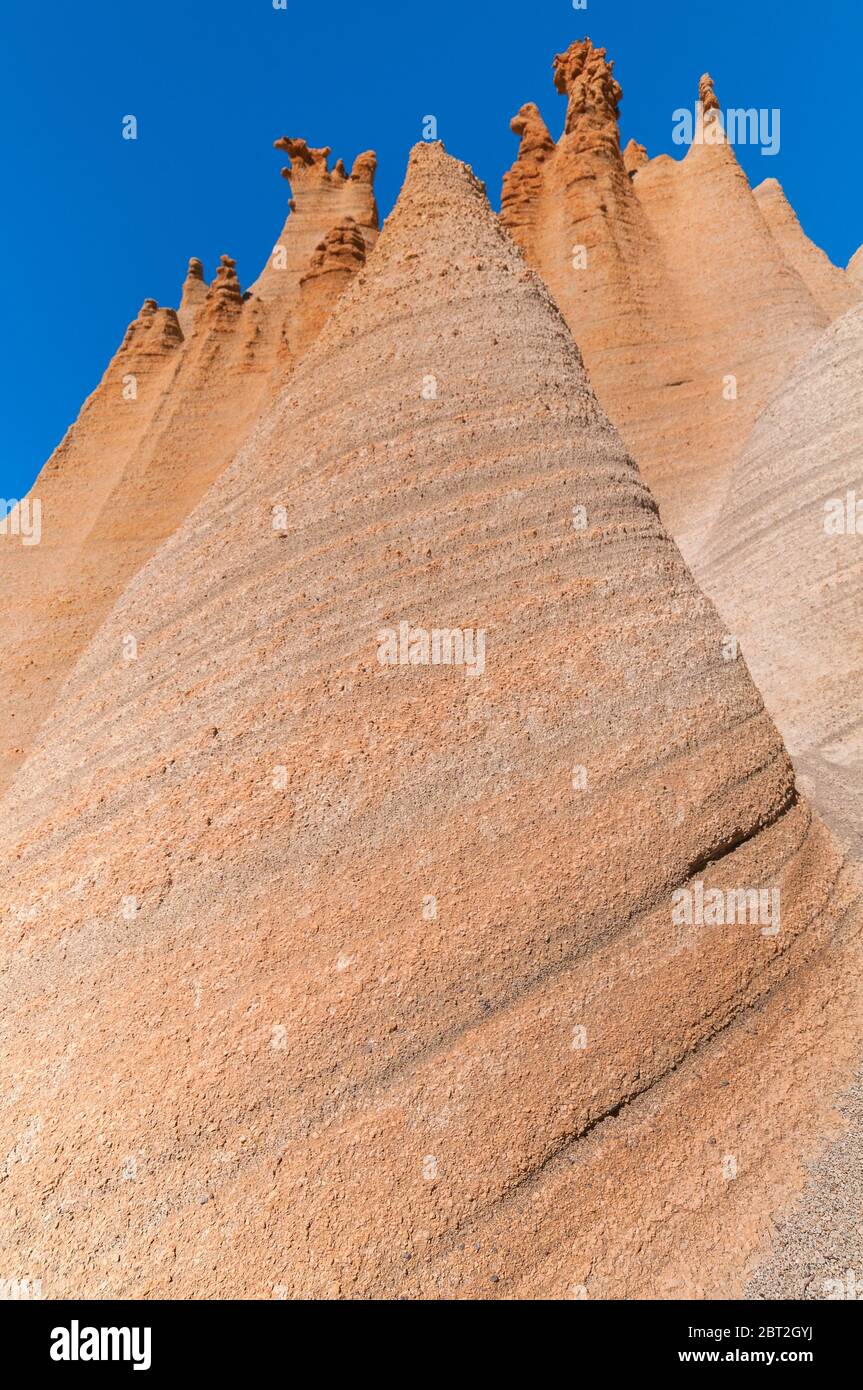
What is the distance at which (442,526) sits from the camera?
137 inches

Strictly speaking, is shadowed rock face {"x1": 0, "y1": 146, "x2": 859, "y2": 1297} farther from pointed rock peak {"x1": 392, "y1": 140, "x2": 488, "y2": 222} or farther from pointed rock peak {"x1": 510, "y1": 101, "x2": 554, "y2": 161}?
pointed rock peak {"x1": 510, "y1": 101, "x2": 554, "y2": 161}

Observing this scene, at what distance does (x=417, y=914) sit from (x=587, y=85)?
19.9 m

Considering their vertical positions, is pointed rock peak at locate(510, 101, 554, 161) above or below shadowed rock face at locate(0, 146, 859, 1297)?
above

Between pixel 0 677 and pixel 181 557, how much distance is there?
21.6ft

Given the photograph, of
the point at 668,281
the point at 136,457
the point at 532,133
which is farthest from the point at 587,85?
the point at 136,457

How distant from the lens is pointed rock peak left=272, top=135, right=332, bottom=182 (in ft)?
62.7

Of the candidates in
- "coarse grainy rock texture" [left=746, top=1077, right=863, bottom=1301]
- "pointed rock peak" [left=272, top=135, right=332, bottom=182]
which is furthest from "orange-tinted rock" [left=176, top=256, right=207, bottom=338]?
"coarse grainy rock texture" [left=746, top=1077, right=863, bottom=1301]

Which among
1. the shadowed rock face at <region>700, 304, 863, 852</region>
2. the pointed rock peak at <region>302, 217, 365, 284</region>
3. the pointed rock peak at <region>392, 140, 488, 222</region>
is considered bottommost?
the shadowed rock face at <region>700, 304, 863, 852</region>

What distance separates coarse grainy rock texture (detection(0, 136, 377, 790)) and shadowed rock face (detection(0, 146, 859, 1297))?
5.89 m

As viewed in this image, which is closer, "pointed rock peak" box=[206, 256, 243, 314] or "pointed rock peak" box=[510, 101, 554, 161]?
"pointed rock peak" box=[206, 256, 243, 314]

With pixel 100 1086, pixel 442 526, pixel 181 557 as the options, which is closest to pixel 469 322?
pixel 442 526

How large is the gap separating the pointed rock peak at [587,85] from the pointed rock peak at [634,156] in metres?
2.94

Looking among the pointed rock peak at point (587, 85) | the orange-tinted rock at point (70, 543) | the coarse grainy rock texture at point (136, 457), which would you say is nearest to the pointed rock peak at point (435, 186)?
the coarse grainy rock texture at point (136, 457)

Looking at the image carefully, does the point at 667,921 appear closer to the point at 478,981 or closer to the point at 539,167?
the point at 478,981
